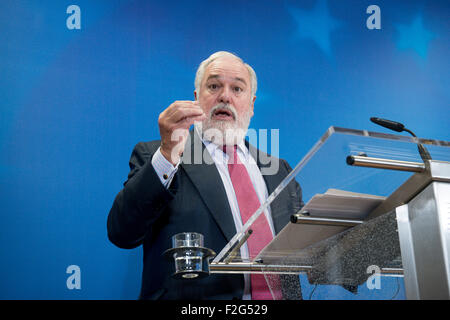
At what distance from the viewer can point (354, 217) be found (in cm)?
120

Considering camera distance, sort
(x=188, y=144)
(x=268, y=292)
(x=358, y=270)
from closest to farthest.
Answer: (x=358, y=270) → (x=268, y=292) → (x=188, y=144)

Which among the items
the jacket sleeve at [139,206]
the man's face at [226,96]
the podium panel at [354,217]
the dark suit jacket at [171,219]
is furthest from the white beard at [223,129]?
the podium panel at [354,217]

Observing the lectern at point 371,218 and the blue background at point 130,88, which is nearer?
the lectern at point 371,218

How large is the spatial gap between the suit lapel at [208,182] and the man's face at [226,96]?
0.24m

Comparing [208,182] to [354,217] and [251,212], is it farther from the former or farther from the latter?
[354,217]

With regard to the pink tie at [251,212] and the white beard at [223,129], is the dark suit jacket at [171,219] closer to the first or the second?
the pink tie at [251,212]

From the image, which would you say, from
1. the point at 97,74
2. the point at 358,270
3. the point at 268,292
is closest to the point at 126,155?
the point at 97,74

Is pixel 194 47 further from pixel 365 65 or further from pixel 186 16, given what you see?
pixel 365 65

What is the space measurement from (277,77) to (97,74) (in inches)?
41.9

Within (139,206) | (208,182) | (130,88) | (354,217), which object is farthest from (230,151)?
(354,217)

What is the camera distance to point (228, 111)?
267 cm

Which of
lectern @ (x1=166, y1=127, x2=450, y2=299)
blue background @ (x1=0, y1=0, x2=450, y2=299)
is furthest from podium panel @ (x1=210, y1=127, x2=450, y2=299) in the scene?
blue background @ (x1=0, y1=0, x2=450, y2=299)

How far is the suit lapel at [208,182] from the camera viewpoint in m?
2.08

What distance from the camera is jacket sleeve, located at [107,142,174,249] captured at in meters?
1.95
